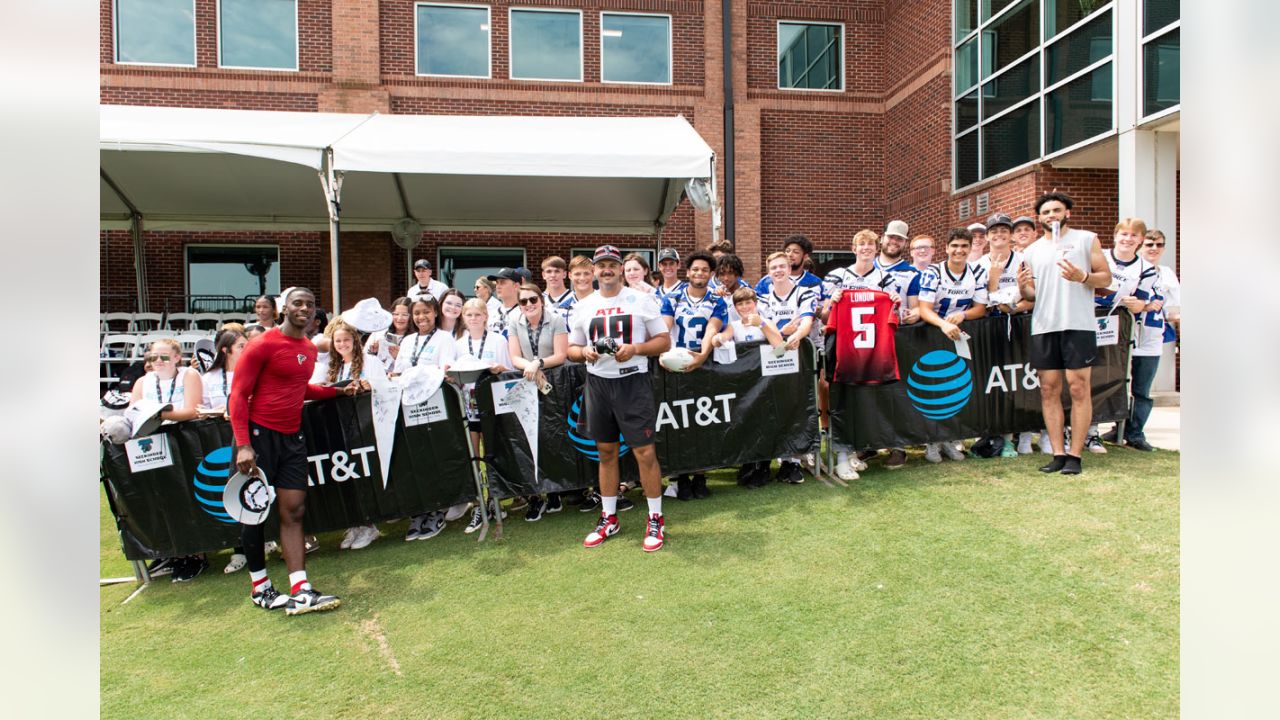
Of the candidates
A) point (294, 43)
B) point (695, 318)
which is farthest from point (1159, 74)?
point (294, 43)

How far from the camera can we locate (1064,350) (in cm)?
562

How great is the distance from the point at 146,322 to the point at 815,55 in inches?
561

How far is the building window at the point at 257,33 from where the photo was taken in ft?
45.5

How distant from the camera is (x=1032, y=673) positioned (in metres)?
3.03

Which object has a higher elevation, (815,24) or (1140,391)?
(815,24)

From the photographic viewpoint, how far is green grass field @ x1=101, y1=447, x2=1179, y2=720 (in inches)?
120

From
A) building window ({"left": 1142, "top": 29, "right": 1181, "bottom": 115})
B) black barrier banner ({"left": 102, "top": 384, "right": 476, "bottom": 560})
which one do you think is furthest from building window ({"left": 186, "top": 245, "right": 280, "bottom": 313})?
building window ({"left": 1142, "top": 29, "right": 1181, "bottom": 115})

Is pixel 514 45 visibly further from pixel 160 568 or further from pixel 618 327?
pixel 160 568

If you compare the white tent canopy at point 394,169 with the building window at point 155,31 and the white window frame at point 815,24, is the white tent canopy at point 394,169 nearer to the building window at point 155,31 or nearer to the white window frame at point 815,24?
the building window at point 155,31

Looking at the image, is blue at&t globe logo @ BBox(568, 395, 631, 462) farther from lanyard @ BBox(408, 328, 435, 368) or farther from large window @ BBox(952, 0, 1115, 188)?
large window @ BBox(952, 0, 1115, 188)

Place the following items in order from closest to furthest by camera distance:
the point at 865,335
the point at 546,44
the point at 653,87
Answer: the point at 865,335, the point at 546,44, the point at 653,87

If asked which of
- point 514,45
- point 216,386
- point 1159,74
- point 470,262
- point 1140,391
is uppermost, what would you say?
point 514,45

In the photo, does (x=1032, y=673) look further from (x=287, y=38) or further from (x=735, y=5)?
(x=287, y=38)
